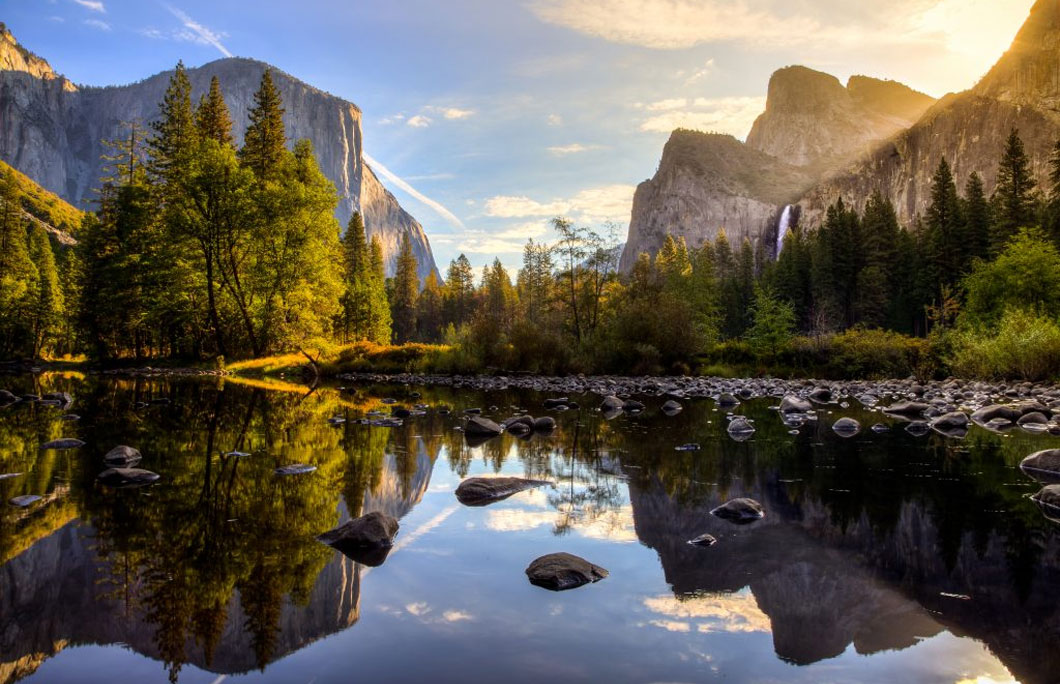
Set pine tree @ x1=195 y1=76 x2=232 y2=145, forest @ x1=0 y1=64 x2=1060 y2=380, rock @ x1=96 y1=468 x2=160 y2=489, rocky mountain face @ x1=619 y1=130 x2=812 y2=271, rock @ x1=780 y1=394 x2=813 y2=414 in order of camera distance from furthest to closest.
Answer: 1. rocky mountain face @ x1=619 y1=130 x2=812 y2=271
2. pine tree @ x1=195 y1=76 x2=232 y2=145
3. forest @ x1=0 y1=64 x2=1060 y2=380
4. rock @ x1=780 y1=394 x2=813 y2=414
5. rock @ x1=96 y1=468 x2=160 y2=489

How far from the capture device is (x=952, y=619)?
309 cm

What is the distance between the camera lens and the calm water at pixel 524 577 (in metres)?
2.66

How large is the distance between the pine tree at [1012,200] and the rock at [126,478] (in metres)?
Answer: 56.4

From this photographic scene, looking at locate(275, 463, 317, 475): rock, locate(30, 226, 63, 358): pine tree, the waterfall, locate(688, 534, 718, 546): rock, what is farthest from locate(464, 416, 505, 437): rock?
the waterfall

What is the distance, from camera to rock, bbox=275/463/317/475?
21.1ft

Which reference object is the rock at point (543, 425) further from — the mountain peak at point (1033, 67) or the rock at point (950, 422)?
the mountain peak at point (1033, 67)

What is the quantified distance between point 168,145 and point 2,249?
19069mm

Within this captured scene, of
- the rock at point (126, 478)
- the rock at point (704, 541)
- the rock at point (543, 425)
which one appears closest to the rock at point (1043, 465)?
the rock at point (704, 541)

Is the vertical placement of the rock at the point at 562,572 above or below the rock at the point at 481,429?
below

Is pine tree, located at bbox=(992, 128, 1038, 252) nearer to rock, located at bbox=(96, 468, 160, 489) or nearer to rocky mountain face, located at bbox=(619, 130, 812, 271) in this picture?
rock, located at bbox=(96, 468, 160, 489)

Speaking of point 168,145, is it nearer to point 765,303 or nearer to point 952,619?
point 765,303

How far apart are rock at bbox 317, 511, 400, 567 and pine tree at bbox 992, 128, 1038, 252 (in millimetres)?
55618

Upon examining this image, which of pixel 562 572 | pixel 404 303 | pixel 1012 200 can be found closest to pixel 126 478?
pixel 562 572

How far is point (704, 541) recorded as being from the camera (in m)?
4.40
